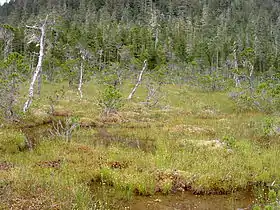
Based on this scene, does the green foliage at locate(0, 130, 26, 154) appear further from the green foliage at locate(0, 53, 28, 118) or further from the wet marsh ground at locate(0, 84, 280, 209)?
the green foliage at locate(0, 53, 28, 118)

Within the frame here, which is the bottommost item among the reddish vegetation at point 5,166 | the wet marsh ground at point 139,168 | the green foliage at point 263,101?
the green foliage at point 263,101

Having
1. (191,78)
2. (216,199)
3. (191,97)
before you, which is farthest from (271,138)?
(191,78)

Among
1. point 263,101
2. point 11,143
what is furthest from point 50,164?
point 263,101

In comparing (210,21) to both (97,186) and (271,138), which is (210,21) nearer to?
(271,138)

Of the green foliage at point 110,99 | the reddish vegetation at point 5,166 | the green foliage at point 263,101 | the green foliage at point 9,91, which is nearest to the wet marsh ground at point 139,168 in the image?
the reddish vegetation at point 5,166

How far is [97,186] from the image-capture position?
11133 mm

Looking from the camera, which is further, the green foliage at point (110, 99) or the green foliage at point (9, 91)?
the green foliage at point (110, 99)

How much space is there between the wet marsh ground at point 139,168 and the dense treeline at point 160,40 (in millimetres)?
14652

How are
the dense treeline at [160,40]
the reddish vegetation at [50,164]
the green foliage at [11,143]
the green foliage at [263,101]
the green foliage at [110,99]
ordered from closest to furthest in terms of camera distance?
the reddish vegetation at [50,164] < the green foliage at [11,143] < the green foliage at [110,99] < the green foliage at [263,101] < the dense treeline at [160,40]

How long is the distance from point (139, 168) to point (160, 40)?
75.2 metres

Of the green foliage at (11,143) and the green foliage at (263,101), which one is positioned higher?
the green foliage at (11,143)

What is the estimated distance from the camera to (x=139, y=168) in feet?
41.4

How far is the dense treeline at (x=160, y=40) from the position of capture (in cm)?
5369

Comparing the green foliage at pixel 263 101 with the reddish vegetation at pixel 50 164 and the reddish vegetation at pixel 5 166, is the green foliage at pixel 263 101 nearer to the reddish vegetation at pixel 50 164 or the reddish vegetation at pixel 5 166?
the reddish vegetation at pixel 50 164
